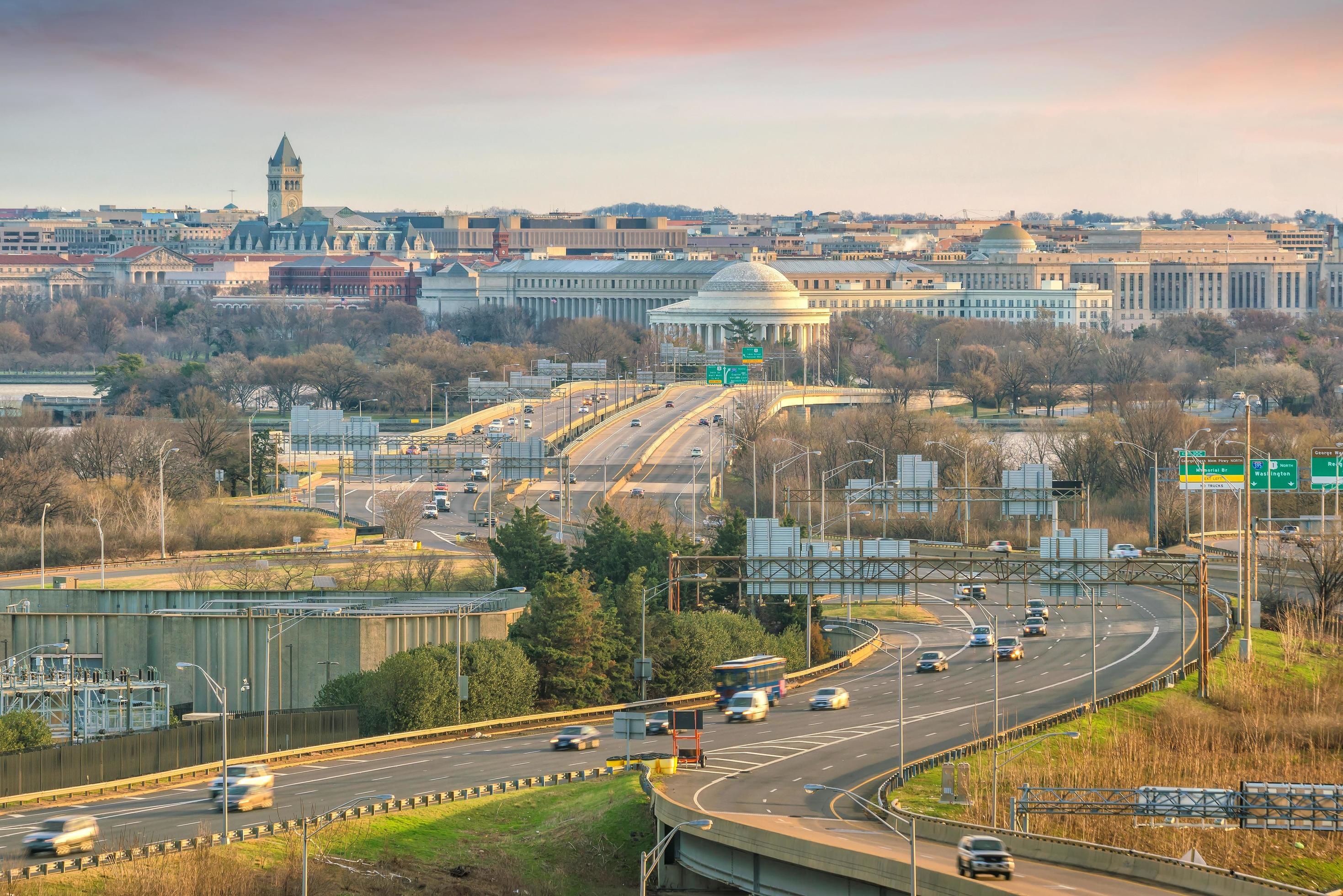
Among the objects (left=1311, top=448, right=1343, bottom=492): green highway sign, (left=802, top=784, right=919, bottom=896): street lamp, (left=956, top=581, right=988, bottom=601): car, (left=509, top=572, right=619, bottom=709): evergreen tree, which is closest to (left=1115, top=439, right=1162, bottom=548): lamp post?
(left=1311, top=448, right=1343, bottom=492): green highway sign

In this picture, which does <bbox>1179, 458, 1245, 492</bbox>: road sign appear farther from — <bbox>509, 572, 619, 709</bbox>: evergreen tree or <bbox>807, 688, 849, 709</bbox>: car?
<bbox>509, 572, 619, 709</bbox>: evergreen tree

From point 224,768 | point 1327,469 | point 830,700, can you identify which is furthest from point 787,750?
point 1327,469

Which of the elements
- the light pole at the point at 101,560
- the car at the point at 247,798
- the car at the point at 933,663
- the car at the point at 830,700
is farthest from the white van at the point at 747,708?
the light pole at the point at 101,560

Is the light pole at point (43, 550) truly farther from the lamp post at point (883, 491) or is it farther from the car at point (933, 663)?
the car at point (933, 663)

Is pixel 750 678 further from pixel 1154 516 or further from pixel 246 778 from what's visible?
pixel 1154 516

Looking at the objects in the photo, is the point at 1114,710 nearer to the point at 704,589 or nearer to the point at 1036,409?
the point at 704,589

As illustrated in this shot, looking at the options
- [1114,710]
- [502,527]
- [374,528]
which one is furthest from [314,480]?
[1114,710]
